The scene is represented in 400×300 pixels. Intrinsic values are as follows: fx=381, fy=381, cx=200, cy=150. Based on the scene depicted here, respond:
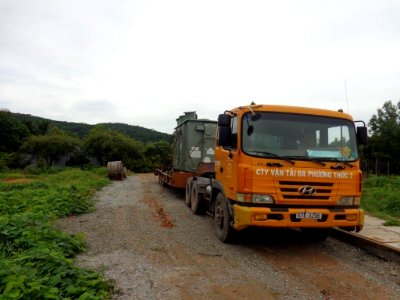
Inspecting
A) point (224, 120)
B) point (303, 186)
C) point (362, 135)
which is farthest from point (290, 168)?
point (362, 135)

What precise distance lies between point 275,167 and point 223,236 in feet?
6.29

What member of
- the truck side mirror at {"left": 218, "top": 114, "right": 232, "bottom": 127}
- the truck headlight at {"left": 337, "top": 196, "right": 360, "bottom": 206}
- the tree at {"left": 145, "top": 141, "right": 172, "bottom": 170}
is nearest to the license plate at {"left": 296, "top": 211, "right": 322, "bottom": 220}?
the truck headlight at {"left": 337, "top": 196, "right": 360, "bottom": 206}

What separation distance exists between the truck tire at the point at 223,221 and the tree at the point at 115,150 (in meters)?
34.1

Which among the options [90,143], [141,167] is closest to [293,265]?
[141,167]

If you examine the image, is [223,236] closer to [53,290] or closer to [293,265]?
[293,265]

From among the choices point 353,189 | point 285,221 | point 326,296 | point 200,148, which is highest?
point 200,148

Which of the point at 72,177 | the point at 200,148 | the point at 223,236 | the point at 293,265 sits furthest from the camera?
the point at 72,177

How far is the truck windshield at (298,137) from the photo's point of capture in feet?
20.9

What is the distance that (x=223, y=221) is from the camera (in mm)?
7332

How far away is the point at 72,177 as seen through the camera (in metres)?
24.1

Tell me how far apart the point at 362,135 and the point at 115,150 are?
36.8 m

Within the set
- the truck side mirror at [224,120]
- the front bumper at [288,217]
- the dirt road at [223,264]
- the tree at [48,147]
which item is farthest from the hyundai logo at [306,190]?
the tree at [48,147]

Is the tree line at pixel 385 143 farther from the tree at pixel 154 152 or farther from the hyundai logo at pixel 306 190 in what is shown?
the hyundai logo at pixel 306 190

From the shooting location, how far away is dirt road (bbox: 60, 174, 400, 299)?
4852mm
